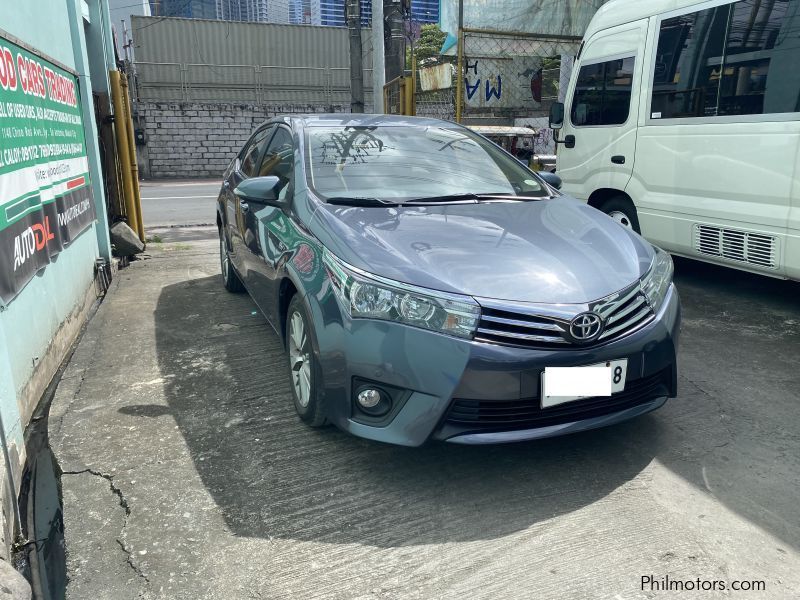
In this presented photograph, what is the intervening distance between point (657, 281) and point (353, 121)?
7.26ft

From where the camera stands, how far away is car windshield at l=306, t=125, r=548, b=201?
11.5 ft

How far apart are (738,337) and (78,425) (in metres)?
4.17

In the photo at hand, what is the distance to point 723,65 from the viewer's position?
4977mm

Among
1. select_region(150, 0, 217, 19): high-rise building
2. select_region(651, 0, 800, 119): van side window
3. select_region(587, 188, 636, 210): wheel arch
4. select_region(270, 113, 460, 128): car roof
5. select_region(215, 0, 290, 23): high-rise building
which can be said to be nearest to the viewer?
select_region(270, 113, 460, 128): car roof

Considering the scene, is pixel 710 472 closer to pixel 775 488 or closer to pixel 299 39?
pixel 775 488

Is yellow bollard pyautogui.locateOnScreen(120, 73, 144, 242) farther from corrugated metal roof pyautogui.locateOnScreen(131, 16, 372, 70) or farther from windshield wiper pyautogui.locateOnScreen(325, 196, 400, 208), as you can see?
corrugated metal roof pyautogui.locateOnScreen(131, 16, 372, 70)

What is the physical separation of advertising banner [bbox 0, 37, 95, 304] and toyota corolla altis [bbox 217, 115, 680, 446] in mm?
1139

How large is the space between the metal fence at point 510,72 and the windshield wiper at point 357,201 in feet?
22.9

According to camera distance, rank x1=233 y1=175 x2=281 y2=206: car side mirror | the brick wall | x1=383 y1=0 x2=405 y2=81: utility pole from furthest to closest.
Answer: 1. the brick wall
2. x1=383 y1=0 x2=405 y2=81: utility pole
3. x1=233 y1=175 x2=281 y2=206: car side mirror

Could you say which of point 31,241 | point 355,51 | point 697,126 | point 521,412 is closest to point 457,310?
point 521,412

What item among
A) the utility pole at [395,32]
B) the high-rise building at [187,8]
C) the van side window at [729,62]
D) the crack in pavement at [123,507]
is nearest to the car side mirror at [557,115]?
the van side window at [729,62]

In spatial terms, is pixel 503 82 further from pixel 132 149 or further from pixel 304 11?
pixel 304 11

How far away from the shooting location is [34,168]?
3.71 metres

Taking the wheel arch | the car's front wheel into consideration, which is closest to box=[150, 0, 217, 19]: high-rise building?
the wheel arch
